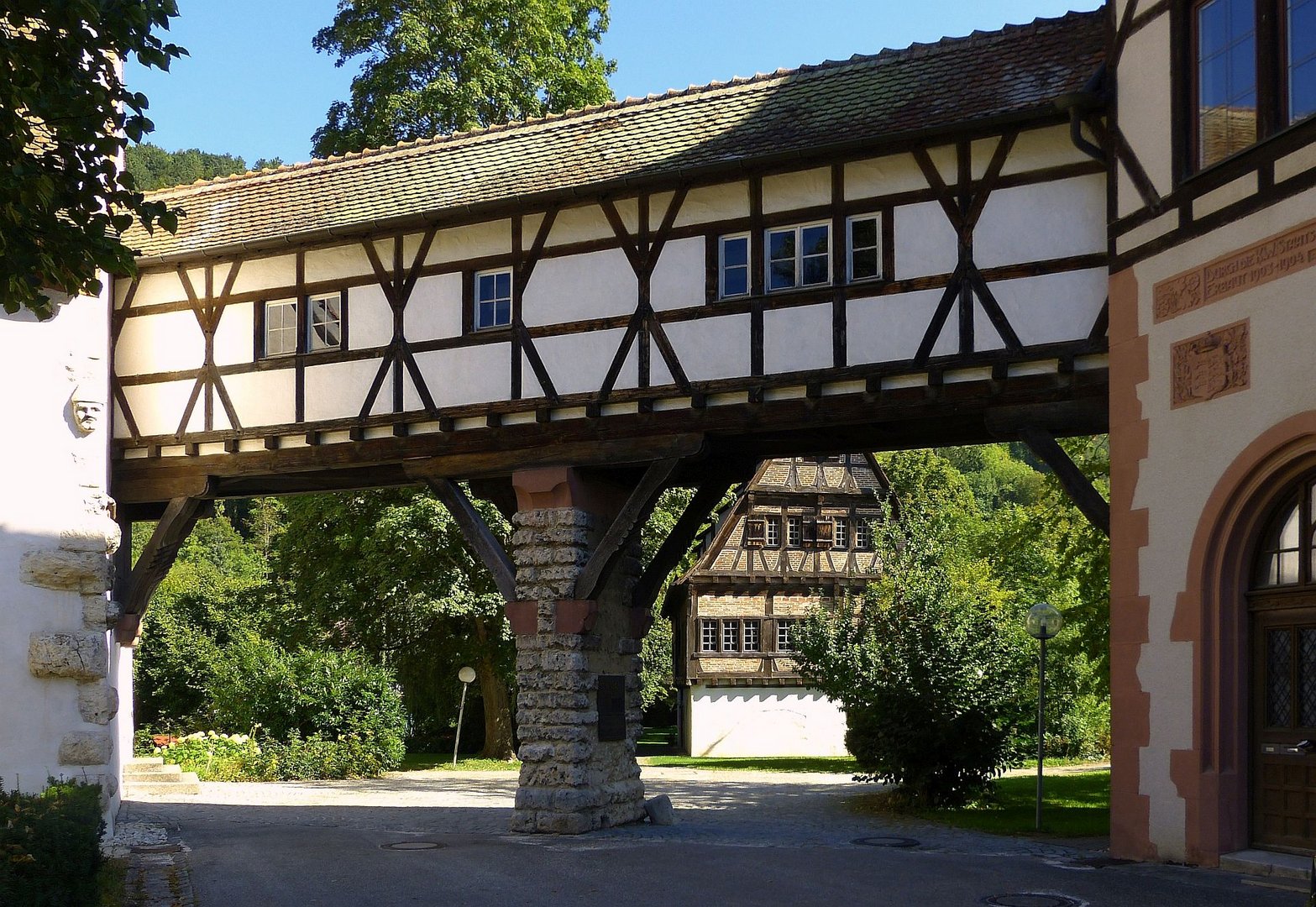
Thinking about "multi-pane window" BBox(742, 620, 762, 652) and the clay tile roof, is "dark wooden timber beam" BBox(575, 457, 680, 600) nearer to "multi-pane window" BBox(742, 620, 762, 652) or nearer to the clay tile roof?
the clay tile roof

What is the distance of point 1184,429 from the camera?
11.6m

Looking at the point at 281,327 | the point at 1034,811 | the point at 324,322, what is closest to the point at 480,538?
the point at 324,322

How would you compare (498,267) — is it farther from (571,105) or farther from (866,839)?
(571,105)

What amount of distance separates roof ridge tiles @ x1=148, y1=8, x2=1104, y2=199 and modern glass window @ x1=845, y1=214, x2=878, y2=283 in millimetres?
2324

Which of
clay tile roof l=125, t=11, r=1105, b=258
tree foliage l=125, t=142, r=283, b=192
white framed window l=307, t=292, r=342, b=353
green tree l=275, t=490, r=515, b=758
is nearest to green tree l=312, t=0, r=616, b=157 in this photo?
green tree l=275, t=490, r=515, b=758

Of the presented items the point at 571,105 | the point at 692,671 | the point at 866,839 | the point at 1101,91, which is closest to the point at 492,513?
the point at 571,105

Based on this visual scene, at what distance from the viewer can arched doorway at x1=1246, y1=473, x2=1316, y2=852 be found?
10.5m

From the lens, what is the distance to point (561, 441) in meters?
15.5

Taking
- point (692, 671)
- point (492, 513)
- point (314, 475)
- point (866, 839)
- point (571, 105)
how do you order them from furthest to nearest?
1. point (692, 671)
2. point (571, 105)
3. point (492, 513)
4. point (314, 475)
5. point (866, 839)

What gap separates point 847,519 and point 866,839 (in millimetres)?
24420

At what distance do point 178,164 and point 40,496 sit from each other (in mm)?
58031

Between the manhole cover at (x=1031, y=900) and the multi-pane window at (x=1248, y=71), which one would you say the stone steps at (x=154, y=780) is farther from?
the multi-pane window at (x=1248, y=71)

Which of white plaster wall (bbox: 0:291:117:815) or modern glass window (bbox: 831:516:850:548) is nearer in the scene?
white plaster wall (bbox: 0:291:117:815)

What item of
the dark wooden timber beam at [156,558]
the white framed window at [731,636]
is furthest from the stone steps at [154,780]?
the white framed window at [731,636]
